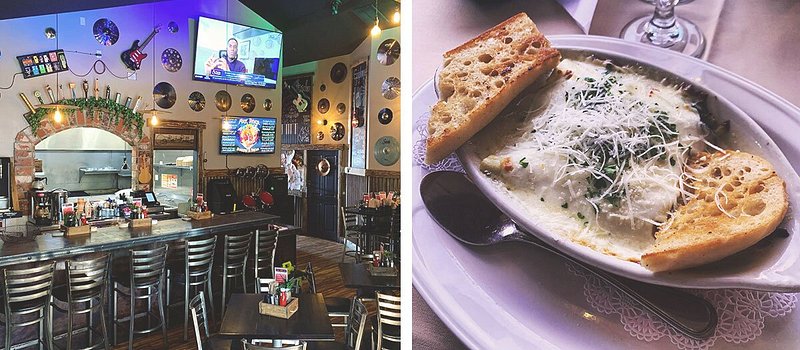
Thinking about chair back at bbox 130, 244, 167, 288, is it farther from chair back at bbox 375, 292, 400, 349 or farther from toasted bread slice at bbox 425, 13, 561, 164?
toasted bread slice at bbox 425, 13, 561, 164

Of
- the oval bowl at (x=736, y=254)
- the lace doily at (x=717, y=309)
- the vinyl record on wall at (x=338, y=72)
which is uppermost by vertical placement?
the vinyl record on wall at (x=338, y=72)

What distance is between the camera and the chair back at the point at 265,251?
17.4ft

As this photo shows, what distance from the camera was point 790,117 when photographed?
115cm

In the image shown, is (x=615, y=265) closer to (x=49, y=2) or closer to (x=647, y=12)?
(x=647, y=12)

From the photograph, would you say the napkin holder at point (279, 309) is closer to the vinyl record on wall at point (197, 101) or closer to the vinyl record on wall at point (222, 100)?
the vinyl record on wall at point (197, 101)

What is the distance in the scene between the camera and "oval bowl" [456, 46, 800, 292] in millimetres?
1082

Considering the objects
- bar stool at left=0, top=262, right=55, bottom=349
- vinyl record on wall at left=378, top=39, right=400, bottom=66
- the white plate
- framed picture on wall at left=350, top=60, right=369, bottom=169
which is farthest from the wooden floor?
vinyl record on wall at left=378, top=39, right=400, bottom=66

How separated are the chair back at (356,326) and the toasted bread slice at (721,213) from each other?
7.16 feet

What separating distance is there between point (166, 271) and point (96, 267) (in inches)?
33.3

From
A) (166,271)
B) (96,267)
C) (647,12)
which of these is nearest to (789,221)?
(647,12)

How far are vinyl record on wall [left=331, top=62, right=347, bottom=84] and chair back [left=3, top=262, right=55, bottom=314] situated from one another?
6.09m

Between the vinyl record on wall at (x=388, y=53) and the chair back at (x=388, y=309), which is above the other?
the vinyl record on wall at (x=388, y=53)

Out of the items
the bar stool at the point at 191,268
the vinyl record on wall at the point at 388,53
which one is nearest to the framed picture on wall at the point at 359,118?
the vinyl record on wall at the point at 388,53

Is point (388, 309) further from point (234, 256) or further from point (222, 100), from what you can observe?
point (222, 100)
